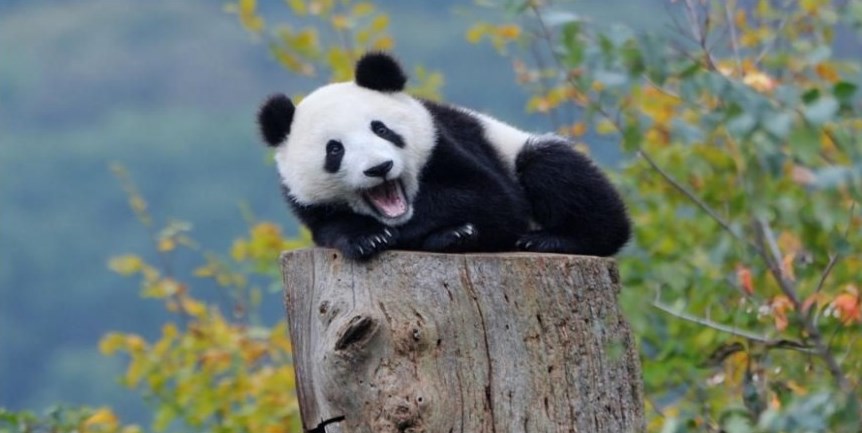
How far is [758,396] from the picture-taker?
5086mm

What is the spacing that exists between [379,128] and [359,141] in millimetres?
147

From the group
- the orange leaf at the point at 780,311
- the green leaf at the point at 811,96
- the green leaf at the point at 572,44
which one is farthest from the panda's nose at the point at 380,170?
the orange leaf at the point at 780,311

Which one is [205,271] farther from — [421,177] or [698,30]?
[421,177]

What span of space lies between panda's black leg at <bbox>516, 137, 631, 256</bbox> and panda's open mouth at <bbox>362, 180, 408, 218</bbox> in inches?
23.8

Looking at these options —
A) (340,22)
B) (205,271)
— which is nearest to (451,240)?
(340,22)

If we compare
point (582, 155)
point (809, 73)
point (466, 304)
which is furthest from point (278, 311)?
point (466, 304)

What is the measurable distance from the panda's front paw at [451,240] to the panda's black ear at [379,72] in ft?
2.25

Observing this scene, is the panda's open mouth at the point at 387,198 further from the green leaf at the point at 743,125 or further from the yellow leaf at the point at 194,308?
the yellow leaf at the point at 194,308

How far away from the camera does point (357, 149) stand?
440 centimetres

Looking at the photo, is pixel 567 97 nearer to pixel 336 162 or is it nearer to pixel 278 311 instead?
pixel 336 162

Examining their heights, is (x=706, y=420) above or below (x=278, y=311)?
below

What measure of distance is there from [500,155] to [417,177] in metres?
0.53

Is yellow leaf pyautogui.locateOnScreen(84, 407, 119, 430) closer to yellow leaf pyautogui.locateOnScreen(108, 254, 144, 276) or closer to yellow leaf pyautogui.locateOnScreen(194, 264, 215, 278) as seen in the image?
yellow leaf pyautogui.locateOnScreen(108, 254, 144, 276)

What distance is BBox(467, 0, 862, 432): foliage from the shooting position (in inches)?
122
